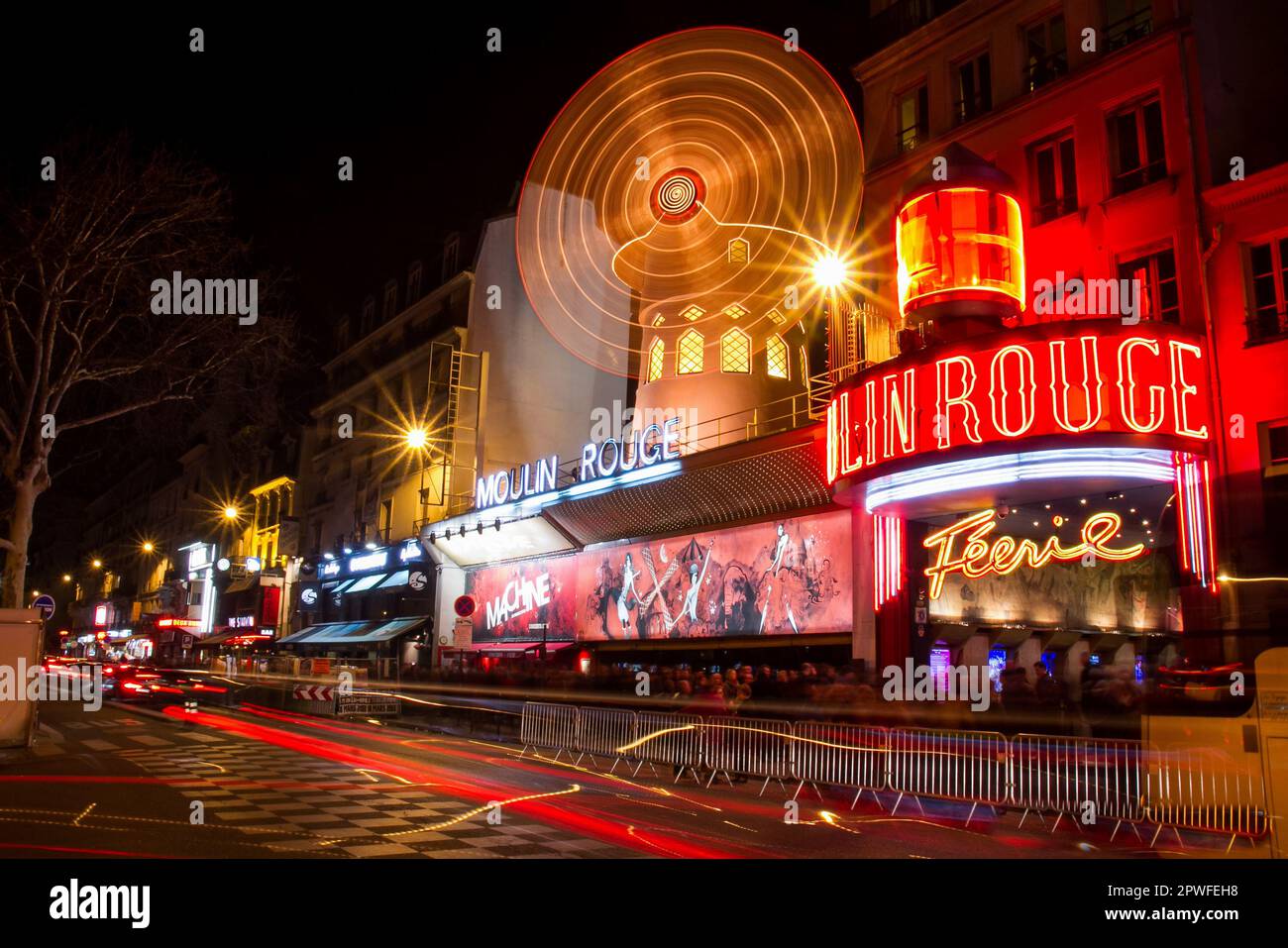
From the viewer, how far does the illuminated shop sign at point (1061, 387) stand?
48.2 ft

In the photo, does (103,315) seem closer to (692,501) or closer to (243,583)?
(692,501)

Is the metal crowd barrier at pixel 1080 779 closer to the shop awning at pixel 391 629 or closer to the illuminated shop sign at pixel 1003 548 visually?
the illuminated shop sign at pixel 1003 548

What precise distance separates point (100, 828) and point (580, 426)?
30.9 m

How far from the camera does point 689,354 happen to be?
94.3 ft

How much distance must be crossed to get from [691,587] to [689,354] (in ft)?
23.3

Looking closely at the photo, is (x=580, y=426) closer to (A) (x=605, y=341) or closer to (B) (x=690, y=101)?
(A) (x=605, y=341)

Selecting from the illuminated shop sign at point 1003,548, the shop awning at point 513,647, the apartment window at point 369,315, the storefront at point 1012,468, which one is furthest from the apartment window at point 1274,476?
the apartment window at point 369,315

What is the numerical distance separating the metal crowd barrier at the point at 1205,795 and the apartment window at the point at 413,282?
3806cm

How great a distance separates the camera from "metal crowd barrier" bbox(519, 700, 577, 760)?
1811 cm

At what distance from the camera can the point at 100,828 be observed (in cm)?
895

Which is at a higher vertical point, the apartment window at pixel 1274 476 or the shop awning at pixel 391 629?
the apartment window at pixel 1274 476

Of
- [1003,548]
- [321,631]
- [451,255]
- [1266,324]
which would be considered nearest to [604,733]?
[1003,548]

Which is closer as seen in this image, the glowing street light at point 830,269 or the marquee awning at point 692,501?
the glowing street light at point 830,269
